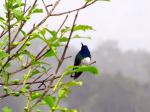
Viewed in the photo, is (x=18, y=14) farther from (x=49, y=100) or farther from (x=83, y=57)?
(x=83, y=57)

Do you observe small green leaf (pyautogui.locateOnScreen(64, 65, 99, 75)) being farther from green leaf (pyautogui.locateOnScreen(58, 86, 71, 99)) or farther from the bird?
the bird

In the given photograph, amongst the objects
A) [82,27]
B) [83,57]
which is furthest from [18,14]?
[83,57]

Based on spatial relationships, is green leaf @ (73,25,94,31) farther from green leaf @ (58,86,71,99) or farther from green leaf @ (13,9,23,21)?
green leaf @ (58,86,71,99)

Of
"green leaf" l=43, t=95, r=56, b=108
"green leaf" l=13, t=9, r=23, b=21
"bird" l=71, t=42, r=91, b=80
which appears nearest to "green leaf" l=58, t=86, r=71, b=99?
"green leaf" l=43, t=95, r=56, b=108

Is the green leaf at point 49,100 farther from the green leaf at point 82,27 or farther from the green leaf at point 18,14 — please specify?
the green leaf at point 18,14

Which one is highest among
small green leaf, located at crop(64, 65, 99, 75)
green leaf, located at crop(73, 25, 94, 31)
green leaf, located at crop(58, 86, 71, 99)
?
green leaf, located at crop(73, 25, 94, 31)

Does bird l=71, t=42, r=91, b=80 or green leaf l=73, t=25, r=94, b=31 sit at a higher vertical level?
green leaf l=73, t=25, r=94, b=31

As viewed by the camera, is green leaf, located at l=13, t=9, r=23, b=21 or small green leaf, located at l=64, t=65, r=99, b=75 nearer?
small green leaf, located at l=64, t=65, r=99, b=75

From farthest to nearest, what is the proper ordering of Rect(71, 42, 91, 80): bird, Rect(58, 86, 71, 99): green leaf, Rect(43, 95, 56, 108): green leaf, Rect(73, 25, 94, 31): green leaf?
Rect(71, 42, 91, 80): bird < Rect(73, 25, 94, 31): green leaf < Rect(43, 95, 56, 108): green leaf < Rect(58, 86, 71, 99): green leaf

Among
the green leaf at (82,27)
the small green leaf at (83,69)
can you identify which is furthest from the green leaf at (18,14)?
the small green leaf at (83,69)

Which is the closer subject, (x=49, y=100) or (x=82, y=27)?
(x=49, y=100)

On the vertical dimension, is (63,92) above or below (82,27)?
below

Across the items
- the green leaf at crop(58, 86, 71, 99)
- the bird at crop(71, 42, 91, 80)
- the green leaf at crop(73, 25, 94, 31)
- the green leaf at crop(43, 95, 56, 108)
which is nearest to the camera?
the green leaf at crop(58, 86, 71, 99)

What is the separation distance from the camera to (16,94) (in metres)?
5.07
